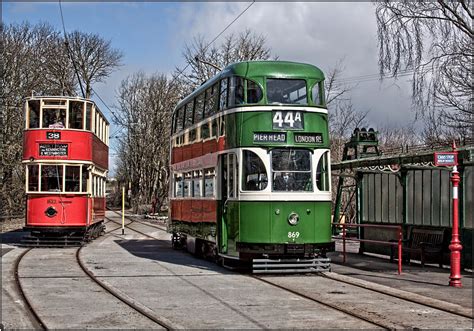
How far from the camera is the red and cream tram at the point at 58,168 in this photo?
2320 centimetres

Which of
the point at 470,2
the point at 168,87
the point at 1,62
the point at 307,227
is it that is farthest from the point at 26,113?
the point at 168,87

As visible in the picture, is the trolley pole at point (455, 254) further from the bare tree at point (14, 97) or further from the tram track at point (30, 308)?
the bare tree at point (14, 97)

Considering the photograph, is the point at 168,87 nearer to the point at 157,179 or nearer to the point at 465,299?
the point at 157,179

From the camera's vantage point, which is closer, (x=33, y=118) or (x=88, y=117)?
(x=33, y=118)

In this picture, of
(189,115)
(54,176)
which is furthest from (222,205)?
(54,176)

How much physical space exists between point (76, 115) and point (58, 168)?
6.68 ft

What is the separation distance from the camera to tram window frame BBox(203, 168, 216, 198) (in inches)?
675

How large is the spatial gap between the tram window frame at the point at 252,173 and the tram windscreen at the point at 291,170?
0.71 feet

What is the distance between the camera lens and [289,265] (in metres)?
15.3

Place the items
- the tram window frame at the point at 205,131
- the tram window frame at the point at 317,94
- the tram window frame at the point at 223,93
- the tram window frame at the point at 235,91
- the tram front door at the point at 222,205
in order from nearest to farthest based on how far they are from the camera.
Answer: the tram window frame at the point at 235,91
the tram window frame at the point at 317,94
the tram front door at the point at 222,205
the tram window frame at the point at 223,93
the tram window frame at the point at 205,131

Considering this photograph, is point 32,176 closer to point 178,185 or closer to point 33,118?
point 33,118

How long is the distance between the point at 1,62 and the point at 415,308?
35992mm

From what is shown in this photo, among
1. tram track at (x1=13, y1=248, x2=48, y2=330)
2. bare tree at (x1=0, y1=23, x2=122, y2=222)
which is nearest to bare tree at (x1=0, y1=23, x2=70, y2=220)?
bare tree at (x1=0, y1=23, x2=122, y2=222)

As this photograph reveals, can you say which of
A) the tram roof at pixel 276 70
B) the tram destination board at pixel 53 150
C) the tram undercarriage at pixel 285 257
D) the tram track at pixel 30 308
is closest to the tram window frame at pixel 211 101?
the tram roof at pixel 276 70
